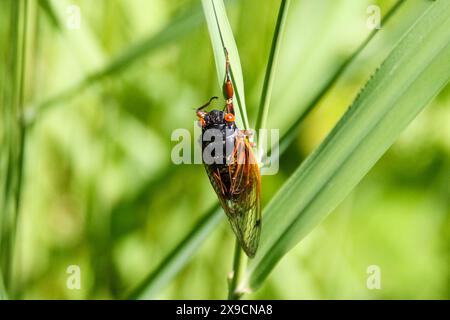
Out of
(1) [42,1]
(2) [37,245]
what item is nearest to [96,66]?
(1) [42,1]

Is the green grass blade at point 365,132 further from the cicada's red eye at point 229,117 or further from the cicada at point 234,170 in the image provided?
the cicada's red eye at point 229,117

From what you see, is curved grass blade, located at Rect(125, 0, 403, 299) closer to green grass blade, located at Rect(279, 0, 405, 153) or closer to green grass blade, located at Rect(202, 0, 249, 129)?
green grass blade, located at Rect(279, 0, 405, 153)

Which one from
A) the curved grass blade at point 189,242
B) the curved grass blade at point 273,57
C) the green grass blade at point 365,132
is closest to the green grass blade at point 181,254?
the curved grass blade at point 189,242

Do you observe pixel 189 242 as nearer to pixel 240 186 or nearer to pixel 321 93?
pixel 240 186

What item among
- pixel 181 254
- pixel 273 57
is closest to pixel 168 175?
pixel 181 254
